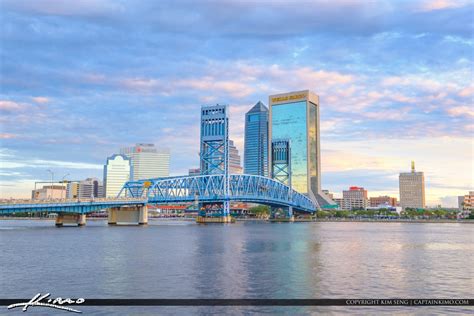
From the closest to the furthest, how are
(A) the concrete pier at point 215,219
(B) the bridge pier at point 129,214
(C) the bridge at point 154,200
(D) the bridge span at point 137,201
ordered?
(D) the bridge span at point 137,201, (C) the bridge at point 154,200, (B) the bridge pier at point 129,214, (A) the concrete pier at point 215,219

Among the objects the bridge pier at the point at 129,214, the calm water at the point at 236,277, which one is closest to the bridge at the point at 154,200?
the bridge pier at the point at 129,214

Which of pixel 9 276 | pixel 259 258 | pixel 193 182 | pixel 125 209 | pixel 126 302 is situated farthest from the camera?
pixel 193 182

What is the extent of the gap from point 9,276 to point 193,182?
140650 mm

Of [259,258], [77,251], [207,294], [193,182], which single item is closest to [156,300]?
[207,294]

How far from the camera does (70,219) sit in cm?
15238

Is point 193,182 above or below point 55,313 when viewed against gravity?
A: above

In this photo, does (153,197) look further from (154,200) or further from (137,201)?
(137,201)

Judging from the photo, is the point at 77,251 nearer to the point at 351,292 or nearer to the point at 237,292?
the point at 237,292

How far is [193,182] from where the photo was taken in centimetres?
18088

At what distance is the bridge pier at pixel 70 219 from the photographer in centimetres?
14900

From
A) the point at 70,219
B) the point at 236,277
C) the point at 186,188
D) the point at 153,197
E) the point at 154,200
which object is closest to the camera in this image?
the point at 236,277
